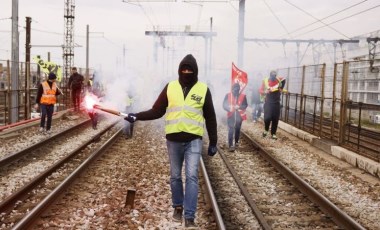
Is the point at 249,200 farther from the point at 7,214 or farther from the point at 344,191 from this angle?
the point at 7,214

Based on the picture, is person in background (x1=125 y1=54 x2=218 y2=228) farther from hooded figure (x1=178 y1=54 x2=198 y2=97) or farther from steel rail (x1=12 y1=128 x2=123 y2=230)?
steel rail (x1=12 y1=128 x2=123 y2=230)

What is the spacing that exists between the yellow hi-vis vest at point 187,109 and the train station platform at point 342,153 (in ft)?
18.5

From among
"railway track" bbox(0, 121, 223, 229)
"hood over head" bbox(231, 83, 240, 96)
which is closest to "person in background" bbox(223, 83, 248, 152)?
"hood over head" bbox(231, 83, 240, 96)

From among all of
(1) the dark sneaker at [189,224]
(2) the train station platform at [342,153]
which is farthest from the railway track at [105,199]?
(2) the train station platform at [342,153]

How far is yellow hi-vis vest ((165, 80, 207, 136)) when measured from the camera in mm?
5621

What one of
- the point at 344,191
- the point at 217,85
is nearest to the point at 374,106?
the point at 344,191

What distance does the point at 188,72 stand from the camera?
562 cm

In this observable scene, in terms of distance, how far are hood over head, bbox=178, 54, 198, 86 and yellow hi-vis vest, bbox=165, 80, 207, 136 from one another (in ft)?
0.26

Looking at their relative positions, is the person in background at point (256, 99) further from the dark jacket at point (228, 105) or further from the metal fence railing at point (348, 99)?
the dark jacket at point (228, 105)

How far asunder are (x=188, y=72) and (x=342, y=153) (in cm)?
748

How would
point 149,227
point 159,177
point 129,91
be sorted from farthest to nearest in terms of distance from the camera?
point 129,91 < point 159,177 < point 149,227

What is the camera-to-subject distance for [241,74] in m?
16.1

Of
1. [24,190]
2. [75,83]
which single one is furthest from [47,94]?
[24,190]

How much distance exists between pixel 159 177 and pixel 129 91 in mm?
6753
